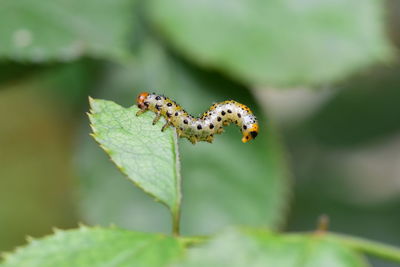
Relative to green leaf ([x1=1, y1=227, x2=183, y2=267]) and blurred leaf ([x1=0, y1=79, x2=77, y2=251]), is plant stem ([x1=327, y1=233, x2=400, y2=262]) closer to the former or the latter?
green leaf ([x1=1, y1=227, x2=183, y2=267])

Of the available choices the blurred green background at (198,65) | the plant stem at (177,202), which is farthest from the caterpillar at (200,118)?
the blurred green background at (198,65)

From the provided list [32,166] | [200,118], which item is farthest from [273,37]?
[32,166]

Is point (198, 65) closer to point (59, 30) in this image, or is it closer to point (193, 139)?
point (59, 30)

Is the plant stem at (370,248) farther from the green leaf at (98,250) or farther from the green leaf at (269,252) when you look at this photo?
the green leaf at (98,250)

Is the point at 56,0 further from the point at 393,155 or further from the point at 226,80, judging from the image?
the point at 393,155

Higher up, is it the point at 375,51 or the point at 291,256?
the point at 375,51

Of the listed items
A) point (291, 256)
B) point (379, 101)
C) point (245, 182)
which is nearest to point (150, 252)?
point (291, 256)

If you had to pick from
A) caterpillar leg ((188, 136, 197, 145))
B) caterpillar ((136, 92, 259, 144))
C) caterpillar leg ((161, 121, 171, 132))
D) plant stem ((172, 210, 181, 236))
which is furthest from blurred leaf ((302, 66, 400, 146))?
plant stem ((172, 210, 181, 236))
